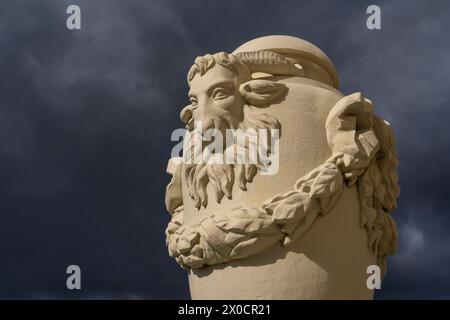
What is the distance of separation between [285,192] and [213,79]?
174 centimetres

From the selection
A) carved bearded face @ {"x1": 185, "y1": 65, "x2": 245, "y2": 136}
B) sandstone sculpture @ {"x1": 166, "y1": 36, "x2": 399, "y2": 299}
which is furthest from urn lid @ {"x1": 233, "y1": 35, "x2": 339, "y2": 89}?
carved bearded face @ {"x1": 185, "y1": 65, "x2": 245, "y2": 136}

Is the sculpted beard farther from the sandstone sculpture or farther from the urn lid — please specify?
the urn lid

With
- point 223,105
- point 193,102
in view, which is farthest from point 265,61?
point 193,102

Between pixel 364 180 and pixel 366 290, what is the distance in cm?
137

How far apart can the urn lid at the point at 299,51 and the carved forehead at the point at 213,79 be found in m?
0.84

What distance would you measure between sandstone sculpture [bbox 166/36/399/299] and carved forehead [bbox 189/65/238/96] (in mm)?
16

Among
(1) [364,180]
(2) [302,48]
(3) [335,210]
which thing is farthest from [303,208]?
(2) [302,48]

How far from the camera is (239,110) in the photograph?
9344 mm

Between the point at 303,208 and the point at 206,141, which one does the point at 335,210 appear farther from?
the point at 206,141

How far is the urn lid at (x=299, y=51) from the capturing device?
1016cm

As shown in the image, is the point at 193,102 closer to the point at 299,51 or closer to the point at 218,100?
the point at 218,100

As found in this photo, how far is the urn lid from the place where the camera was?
10.2m
